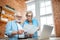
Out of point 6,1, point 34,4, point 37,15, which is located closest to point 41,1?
point 34,4

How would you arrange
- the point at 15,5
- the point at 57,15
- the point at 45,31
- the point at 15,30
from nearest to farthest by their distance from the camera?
the point at 45,31, the point at 15,30, the point at 15,5, the point at 57,15

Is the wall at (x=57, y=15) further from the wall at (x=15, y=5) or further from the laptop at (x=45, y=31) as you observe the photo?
the laptop at (x=45, y=31)

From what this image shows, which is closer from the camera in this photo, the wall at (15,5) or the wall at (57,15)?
the wall at (15,5)

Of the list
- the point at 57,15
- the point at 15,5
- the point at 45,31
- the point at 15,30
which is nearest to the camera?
the point at 45,31

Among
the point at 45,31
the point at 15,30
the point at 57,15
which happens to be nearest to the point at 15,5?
the point at 15,30

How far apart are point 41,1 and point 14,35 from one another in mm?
2850

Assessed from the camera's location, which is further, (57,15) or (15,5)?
(57,15)

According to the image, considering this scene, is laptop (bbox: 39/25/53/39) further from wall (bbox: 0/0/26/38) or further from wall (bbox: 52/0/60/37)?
wall (bbox: 52/0/60/37)

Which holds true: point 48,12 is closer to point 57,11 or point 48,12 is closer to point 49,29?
point 57,11

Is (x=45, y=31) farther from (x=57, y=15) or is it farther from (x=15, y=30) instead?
(x=57, y=15)

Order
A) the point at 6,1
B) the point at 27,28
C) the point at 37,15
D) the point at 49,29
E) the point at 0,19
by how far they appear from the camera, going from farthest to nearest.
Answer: the point at 37,15 < the point at 6,1 < the point at 0,19 < the point at 27,28 < the point at 49,29

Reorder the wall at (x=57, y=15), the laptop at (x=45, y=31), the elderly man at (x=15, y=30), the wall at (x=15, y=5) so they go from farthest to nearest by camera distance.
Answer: the wall at (x=57, y=15) → the wall at (x=15, y=5) → the elderly man at (x=15, y=30) → the laptop at (x=45, y=31)

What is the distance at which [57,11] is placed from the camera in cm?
448

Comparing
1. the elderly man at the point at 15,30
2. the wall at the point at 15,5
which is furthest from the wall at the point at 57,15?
the elderly man at the point at 15,30
